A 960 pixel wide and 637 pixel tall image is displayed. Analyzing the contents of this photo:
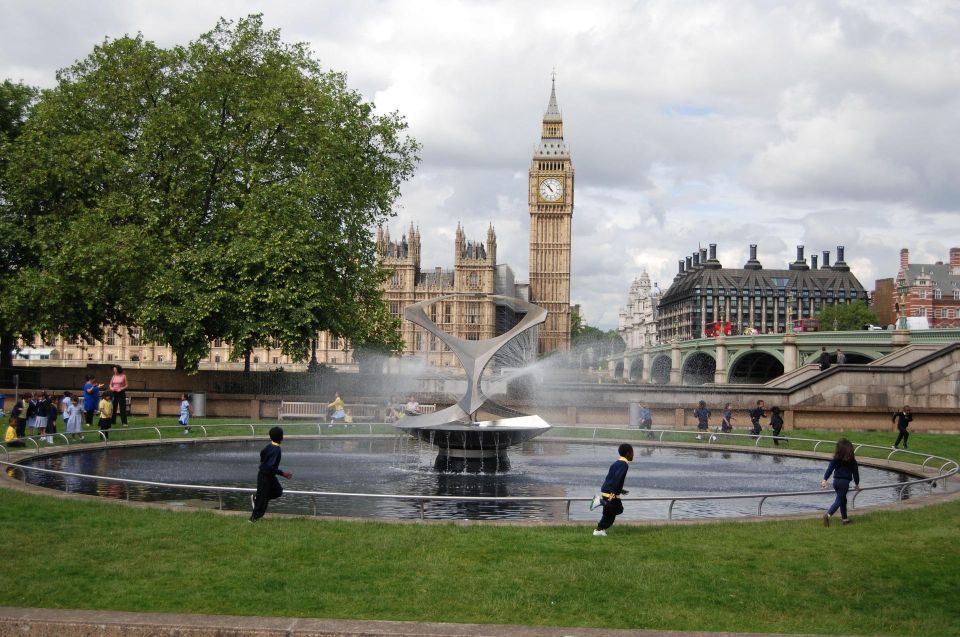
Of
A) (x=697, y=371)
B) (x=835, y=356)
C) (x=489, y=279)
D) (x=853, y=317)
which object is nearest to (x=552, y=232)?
→ (x=489, y=279)

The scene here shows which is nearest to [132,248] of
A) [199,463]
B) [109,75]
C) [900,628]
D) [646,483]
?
[109,75]

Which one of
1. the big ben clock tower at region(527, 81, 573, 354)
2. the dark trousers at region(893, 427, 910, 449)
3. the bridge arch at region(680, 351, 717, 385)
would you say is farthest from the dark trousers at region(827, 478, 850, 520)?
the big ben clock tower at region(527, 81, 573, 354)

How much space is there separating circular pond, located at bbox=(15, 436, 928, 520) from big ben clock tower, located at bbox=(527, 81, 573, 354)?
110 metres

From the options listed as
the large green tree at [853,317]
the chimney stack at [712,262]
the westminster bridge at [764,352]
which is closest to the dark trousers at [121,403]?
the westminster bridge at [764,352]

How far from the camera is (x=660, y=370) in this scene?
114 m

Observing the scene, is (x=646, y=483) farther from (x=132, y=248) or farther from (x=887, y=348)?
(x=887, y=348)

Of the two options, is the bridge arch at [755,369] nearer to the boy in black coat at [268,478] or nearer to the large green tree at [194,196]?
the large green tree at [194,196]

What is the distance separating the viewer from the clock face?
451ft

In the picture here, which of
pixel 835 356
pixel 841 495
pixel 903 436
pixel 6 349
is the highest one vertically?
pixel 835 356

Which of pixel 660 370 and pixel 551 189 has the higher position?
pixel 551 189

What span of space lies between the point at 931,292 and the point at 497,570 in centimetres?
12473

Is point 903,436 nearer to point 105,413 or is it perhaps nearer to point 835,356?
point 105,413

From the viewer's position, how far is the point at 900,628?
8.59 meters

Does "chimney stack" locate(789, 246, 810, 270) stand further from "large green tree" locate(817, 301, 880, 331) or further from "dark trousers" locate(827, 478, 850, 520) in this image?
"dark trousers" locate(827, 478, 850, 520)
